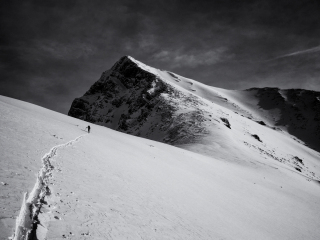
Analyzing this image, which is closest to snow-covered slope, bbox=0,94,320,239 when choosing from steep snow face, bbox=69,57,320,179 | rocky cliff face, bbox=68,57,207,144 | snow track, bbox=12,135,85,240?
snow track, bbox=12,135,85,240

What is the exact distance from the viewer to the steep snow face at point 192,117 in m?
35.5

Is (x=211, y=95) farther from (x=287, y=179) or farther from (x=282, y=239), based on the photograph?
(x=282, y=239)

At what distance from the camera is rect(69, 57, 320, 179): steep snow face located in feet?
117

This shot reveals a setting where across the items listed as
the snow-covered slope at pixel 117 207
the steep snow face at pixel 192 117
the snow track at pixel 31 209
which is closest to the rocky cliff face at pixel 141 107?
the steep snow face at pixel 192 117

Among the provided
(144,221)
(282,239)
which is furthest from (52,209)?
(282,239)

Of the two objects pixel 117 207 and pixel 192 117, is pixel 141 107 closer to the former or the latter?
pixel 192 117

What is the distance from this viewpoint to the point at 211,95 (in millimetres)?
104188

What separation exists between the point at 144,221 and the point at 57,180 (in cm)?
329

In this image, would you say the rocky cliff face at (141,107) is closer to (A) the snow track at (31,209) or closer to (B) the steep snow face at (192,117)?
(B) the steep snow face at (192,117)

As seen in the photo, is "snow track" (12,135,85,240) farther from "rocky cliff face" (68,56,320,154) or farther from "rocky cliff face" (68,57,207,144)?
"rocky cliff face" (68,57,207,144)

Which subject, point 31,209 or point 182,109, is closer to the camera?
point 31,209

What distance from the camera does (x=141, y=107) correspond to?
70375 mm

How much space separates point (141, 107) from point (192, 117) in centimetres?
3025

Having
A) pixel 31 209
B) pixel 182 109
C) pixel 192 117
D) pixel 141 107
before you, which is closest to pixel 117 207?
pixel 31 209
